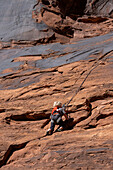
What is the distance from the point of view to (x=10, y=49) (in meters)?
10.9

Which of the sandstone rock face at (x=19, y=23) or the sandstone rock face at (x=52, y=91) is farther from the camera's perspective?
the sandstone rock face at (x=19, y=23)

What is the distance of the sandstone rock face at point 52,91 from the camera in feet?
18.7

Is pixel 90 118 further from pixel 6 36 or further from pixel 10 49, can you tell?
pixel 6 36

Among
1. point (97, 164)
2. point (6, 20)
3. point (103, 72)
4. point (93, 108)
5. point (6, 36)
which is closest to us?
point (97, 164)

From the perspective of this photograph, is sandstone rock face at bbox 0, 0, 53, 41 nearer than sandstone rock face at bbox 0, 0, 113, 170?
No

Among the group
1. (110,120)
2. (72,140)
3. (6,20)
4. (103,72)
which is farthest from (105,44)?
(6,20)

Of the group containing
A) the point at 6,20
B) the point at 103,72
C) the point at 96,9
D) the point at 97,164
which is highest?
the point at 96,9

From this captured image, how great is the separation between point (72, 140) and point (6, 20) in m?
10.4

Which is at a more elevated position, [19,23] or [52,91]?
[19,23]

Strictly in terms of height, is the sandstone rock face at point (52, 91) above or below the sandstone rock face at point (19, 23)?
below

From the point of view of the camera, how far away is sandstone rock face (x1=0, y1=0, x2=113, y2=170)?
5.70 metres

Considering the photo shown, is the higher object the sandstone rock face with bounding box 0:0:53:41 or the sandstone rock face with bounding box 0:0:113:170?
the sandstone rock face with bounding box 0:0:53:41

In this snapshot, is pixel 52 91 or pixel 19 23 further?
pixel 19 23

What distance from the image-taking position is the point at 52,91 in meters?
7.85
